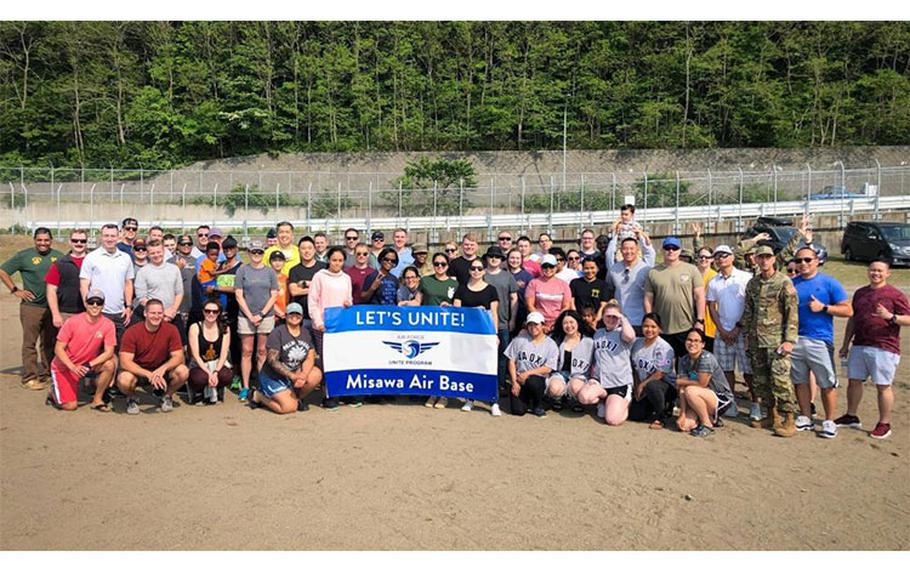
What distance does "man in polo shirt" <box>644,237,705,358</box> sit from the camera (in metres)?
8.39

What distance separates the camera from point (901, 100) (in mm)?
56562

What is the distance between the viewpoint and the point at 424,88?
63875mm

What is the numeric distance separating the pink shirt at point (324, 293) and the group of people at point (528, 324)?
17 mm

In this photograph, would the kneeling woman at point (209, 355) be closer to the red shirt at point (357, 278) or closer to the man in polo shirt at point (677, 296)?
the red shirt at point (357, 278)

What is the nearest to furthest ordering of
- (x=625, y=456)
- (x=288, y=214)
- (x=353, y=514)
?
1. (x=353, y=514)
2. (x=625, y=456)
3. (x=288, y=214)

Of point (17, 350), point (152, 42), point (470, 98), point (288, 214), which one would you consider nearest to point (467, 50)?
point (470, 98)

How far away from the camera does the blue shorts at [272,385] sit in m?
8.59

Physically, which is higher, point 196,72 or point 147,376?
point 196,72

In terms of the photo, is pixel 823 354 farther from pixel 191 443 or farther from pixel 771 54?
pixel 771 54

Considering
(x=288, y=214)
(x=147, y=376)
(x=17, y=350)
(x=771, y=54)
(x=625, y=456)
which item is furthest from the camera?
(x=771, y=54)

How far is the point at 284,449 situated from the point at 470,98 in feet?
194

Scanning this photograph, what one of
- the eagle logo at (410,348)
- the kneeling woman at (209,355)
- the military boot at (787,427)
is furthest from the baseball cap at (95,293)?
the military boot at (787,427)

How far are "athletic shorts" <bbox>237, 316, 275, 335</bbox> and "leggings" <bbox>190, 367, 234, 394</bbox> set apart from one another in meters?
Result: 0.52

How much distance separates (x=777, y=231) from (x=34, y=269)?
23.0 meters
